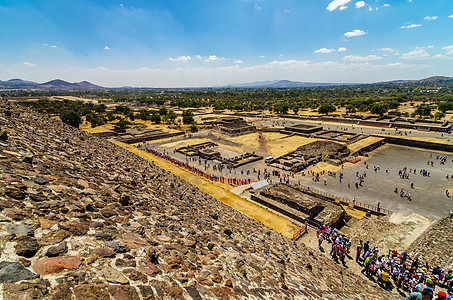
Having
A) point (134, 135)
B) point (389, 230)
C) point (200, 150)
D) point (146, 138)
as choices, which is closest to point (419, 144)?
point (389, 230)

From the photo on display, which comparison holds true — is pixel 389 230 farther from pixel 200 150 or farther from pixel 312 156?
pixel 200 150

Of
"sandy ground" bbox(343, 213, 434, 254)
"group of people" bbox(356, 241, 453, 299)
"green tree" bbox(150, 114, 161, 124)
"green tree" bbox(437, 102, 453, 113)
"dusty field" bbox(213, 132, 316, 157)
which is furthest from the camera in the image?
"green tree" bbox(437, 102, 453, 113)

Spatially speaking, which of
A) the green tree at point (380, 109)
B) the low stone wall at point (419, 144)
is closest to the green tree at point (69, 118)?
the low stone wall at point (419, 144)

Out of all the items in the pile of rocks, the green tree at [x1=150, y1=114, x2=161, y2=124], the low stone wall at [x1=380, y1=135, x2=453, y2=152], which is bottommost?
the low stone wall at [x1=380, y1=135, x2=453, y2=152]

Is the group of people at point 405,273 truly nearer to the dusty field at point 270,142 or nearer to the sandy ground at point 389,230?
the sandy ground at point 389,230

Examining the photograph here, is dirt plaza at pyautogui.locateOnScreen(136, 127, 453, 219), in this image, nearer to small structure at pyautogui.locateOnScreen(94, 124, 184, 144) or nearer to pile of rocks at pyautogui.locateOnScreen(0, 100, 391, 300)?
small structure at pyautogui.locateOnScreen(94, 124, 184, 144)

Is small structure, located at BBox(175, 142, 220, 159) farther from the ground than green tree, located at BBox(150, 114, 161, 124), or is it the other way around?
green tree, located at BBox(150, 114, 161, 124)

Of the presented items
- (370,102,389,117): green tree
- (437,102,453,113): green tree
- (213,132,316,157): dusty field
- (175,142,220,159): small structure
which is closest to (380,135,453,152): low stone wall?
(213,132,316,157): dusty field

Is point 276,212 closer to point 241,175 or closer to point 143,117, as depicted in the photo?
point 241,175
